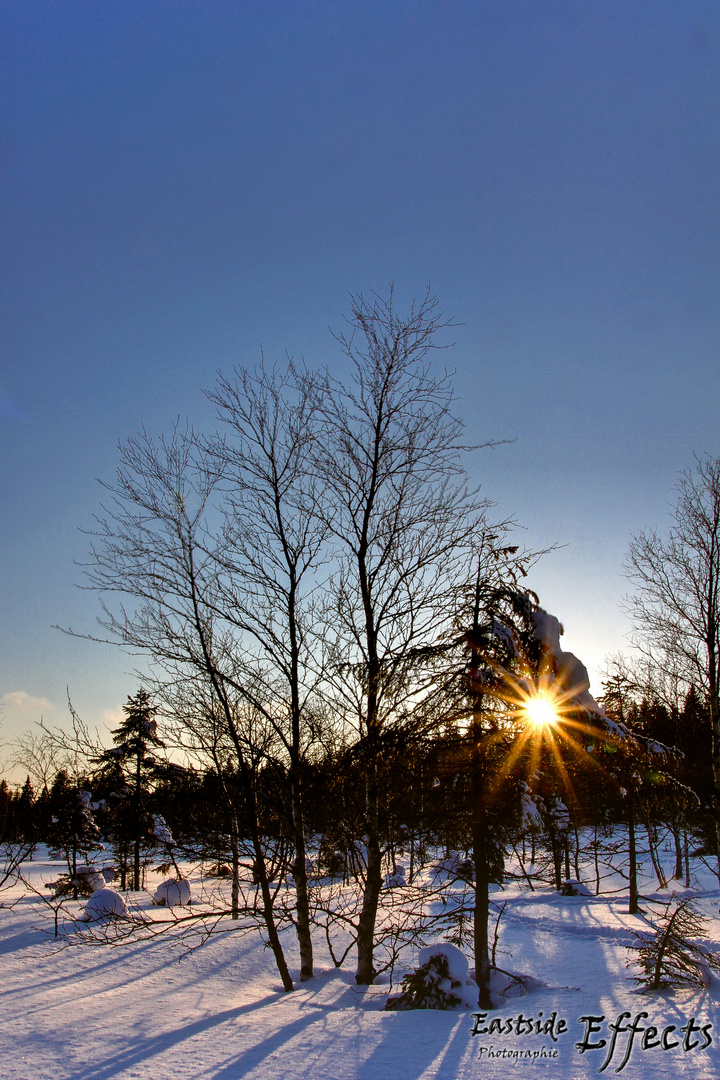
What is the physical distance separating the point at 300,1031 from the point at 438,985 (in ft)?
11.2

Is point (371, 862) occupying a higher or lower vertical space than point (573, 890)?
higher

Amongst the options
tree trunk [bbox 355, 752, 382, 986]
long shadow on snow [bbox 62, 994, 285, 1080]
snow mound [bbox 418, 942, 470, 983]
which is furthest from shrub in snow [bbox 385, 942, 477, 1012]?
long shadow on snow [bbox 62, 994, 285, 1080]

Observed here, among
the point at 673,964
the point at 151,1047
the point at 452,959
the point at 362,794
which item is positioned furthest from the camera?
the point at 362,794

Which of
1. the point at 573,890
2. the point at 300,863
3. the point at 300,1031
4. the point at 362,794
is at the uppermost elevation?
the point at 362,794

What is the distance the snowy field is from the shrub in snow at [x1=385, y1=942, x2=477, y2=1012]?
1.73 ft

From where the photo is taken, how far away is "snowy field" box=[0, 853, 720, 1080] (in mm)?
5637

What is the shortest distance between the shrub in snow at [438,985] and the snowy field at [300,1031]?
53cm

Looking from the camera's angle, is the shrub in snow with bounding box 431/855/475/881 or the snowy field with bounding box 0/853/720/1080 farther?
the shrub in snow with bounding box 431/855/475/881

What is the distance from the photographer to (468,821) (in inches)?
440

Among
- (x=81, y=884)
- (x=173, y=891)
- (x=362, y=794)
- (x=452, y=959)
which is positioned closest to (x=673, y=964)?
(x=452, y=959)

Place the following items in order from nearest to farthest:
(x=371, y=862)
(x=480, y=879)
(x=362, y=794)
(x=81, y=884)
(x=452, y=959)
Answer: (x=452, y=959) < (x=371, y=862) < (x=480, y=879) < (x=362, y=794) < (x=81, y=884)

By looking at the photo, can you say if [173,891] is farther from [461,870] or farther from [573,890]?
[573,890]

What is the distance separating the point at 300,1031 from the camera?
709cm

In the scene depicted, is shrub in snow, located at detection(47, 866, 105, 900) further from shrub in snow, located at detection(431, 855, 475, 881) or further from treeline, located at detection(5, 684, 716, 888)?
treeline, located at detection(5, 684, 716, 888)
